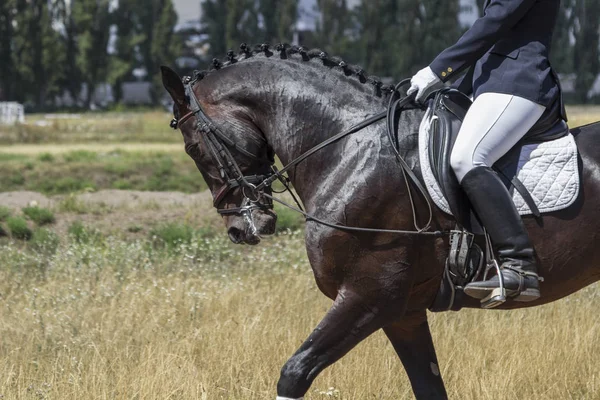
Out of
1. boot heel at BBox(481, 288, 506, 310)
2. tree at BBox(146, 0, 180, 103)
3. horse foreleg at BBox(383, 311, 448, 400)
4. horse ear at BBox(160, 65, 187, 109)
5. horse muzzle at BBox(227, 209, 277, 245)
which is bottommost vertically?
tree at BBox(146, 0, 180, 103)

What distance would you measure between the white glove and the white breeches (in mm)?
216

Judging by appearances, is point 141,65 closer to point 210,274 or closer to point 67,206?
point 67,206

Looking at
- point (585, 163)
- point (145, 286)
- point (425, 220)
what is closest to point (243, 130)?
point (425, 220)

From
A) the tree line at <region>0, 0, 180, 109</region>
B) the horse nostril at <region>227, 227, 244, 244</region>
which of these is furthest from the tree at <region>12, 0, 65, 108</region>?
the horse nostril at <region>227, 227, 244, 244</region>

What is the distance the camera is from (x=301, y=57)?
15.6ft

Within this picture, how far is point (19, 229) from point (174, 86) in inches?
253

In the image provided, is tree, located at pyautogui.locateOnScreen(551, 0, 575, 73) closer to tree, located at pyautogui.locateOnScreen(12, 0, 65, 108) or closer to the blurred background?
tree, located at pyautogui.locateOnScreen(12, 0, 65, 108)

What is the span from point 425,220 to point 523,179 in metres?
0.49

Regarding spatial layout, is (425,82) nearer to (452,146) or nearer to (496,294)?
(452,146)

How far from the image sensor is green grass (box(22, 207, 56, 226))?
1145 centimetres

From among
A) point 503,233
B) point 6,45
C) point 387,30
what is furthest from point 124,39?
point 503,233

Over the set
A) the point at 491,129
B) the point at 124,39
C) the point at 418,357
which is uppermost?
the point at 491,129

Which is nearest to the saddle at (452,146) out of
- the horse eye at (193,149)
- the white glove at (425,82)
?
the white glove at (425,82)

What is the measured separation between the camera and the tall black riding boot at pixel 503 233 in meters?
4.27
